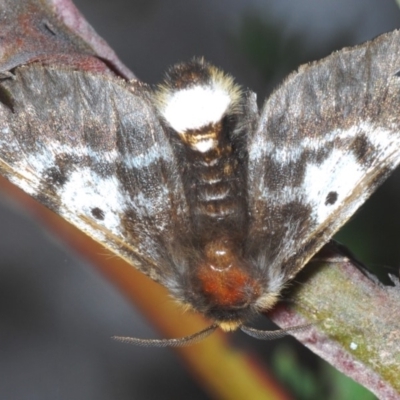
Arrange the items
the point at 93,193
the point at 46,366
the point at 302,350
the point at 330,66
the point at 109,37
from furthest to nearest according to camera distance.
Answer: the point at 109,37 → the point at 46,366 → the point at 302,350 → the point at 93,193 → the point at 330,66

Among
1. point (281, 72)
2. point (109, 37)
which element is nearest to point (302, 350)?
point (281, 72)

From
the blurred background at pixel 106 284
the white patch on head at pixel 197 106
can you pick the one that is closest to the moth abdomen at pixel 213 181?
the white patch on head at pixel 197 106

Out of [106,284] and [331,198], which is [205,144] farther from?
[106,284]

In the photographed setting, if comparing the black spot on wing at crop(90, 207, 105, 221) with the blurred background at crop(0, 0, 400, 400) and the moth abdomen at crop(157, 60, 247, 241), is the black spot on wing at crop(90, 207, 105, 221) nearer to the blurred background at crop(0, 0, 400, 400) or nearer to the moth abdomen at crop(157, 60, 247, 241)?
the moth abdomen at crop(157, 60, 247, 241)

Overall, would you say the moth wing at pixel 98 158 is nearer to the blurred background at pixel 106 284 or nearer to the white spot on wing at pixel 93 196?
the white spot on wing at pixel 93 196

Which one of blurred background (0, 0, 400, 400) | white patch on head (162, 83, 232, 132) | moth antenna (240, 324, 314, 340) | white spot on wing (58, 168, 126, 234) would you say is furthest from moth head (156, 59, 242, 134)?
blurred background (0, 0, 400, 400)

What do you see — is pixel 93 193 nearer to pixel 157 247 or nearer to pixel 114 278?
pixel 157 247
